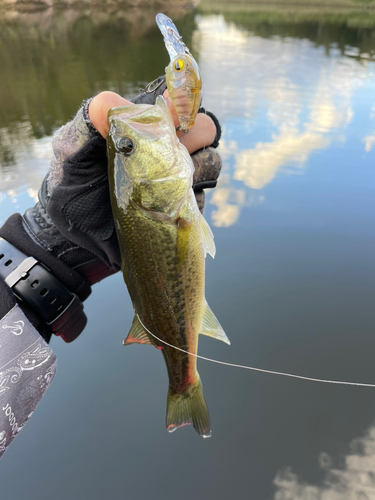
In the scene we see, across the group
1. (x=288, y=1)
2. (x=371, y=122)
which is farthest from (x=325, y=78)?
(x=288, y=1)

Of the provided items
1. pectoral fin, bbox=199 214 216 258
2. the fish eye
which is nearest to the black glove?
the fish eye

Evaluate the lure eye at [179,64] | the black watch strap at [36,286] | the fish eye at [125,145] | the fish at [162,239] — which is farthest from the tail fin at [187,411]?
the lure eye at [179,64]

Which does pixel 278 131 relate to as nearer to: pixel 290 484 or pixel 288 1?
pixel 290 484

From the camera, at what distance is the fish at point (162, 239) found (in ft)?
4.85

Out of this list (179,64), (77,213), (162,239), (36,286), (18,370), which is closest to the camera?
(179,64)

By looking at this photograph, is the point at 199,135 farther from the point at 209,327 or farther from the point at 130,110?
the point at 209,327

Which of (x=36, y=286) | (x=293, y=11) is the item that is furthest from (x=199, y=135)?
(x=293, y=11)

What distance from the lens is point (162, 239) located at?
1614mm

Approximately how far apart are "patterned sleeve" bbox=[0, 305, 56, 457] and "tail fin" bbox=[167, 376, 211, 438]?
0.80 metres

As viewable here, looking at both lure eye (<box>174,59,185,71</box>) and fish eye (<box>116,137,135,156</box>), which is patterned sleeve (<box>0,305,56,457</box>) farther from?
lure eye (<box>174,59,185,71</box>)

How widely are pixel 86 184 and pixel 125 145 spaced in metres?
0.35

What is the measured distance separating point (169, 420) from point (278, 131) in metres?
7.80

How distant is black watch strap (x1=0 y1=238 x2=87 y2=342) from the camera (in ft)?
6.56

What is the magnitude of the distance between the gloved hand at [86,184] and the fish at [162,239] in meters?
0.16
